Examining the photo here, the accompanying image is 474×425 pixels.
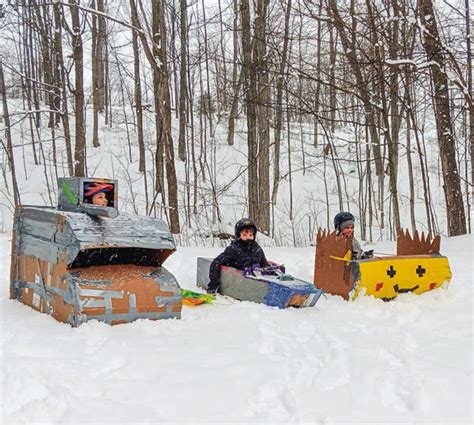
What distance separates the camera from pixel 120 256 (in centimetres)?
500

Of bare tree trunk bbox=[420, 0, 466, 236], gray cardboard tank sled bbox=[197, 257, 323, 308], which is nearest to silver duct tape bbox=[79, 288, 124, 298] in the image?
gray cardboard tank sled bbox=[197, 257, 323, 308]

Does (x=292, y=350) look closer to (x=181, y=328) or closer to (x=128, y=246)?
(x=181, y=328)

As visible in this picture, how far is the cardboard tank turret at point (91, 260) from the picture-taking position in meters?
4.39

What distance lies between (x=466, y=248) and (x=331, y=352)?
17.4 feet

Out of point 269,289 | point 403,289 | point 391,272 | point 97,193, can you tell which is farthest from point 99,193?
point 403,289

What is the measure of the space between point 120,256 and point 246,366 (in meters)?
2.03

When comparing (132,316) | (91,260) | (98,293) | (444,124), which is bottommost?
(132,316)

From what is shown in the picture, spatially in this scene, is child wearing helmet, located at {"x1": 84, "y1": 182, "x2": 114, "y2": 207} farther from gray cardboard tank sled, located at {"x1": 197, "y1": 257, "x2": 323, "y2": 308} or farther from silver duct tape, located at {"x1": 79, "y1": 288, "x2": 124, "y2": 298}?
gray cardboard tank sled, located at {"x1": 197, "y1": 257, "x2": 323, "y2": 308}

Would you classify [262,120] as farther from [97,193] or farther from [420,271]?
[97,193]

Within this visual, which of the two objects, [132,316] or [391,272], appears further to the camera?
[391,272]

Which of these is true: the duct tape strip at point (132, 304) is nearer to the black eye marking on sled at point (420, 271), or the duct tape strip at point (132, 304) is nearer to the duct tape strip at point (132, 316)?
the duct tape strip at point (132, 316)

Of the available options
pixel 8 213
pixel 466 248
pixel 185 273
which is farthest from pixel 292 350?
pixel 8 213

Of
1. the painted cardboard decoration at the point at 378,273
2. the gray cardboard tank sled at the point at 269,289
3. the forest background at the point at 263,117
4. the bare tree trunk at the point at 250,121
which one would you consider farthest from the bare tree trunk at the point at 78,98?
the painted cardboard decoration at the point at 378,273

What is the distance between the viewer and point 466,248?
8.23 meters
